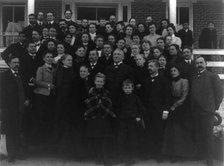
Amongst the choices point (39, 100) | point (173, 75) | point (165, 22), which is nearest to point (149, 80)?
point (173, 75)

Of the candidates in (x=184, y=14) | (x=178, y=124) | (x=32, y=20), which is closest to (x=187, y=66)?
(x=178, y=124)

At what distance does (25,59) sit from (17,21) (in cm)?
736

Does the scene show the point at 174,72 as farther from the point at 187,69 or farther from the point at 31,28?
the point at 31,28

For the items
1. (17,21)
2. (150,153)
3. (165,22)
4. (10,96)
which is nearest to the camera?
(10,96)

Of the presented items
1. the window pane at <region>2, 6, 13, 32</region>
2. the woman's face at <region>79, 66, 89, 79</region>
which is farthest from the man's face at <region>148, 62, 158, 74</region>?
the window pane at <region>2, 6, 13, 32</region>

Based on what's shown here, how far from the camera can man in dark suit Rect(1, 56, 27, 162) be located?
6789 mm

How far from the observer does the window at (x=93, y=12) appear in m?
14.6

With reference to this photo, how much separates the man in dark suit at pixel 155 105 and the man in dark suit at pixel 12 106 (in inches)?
86.0

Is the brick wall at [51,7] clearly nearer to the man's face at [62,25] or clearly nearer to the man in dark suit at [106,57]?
the man's face at [62,25]

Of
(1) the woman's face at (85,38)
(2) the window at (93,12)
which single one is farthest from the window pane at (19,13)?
(1) the woman's face at (85,38)

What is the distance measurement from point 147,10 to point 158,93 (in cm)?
806

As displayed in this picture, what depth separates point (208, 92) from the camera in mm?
6762

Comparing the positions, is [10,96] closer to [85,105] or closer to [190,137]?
[85,105]

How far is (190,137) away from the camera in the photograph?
718 cm
